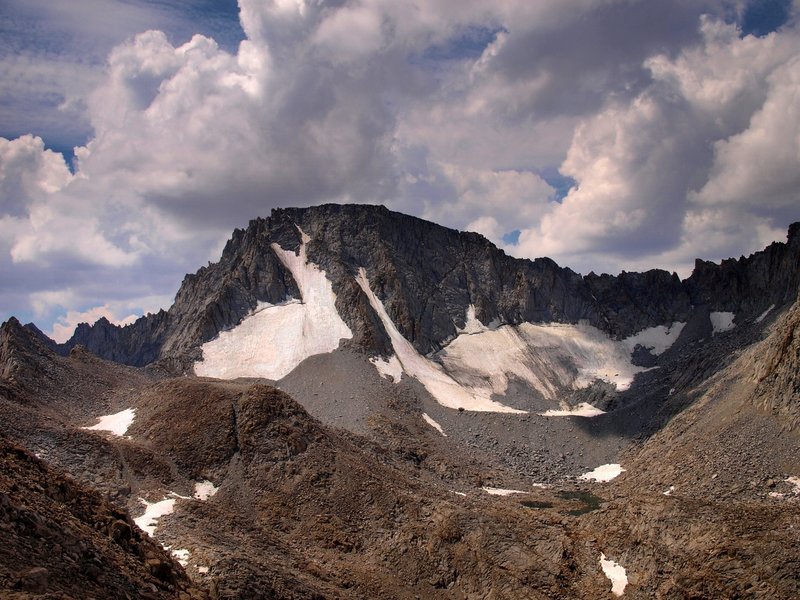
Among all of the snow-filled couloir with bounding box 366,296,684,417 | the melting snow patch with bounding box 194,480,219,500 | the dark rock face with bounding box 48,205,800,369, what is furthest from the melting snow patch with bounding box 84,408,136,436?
the snow-filled couloir with bounding box 366,296,684,417

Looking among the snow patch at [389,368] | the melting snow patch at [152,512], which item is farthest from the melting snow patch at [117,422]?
the snow patch at [389,368]

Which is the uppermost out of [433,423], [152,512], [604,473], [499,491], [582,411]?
[582,411]

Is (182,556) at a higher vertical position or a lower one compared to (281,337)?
lower

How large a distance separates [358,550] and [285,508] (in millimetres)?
5896

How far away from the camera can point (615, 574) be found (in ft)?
117

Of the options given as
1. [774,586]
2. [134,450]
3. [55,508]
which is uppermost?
[134,450]

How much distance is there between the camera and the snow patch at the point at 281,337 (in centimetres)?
10106

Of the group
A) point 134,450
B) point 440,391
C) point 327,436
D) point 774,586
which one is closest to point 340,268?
point 440,391

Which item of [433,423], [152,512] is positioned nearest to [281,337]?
[433,423]

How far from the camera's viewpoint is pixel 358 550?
136ft

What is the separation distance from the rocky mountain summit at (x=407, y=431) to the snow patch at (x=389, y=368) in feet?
8.07

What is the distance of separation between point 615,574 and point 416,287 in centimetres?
9251

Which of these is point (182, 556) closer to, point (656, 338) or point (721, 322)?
point (656, 338)

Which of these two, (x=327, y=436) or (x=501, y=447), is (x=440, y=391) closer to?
(x=501, y=447)
